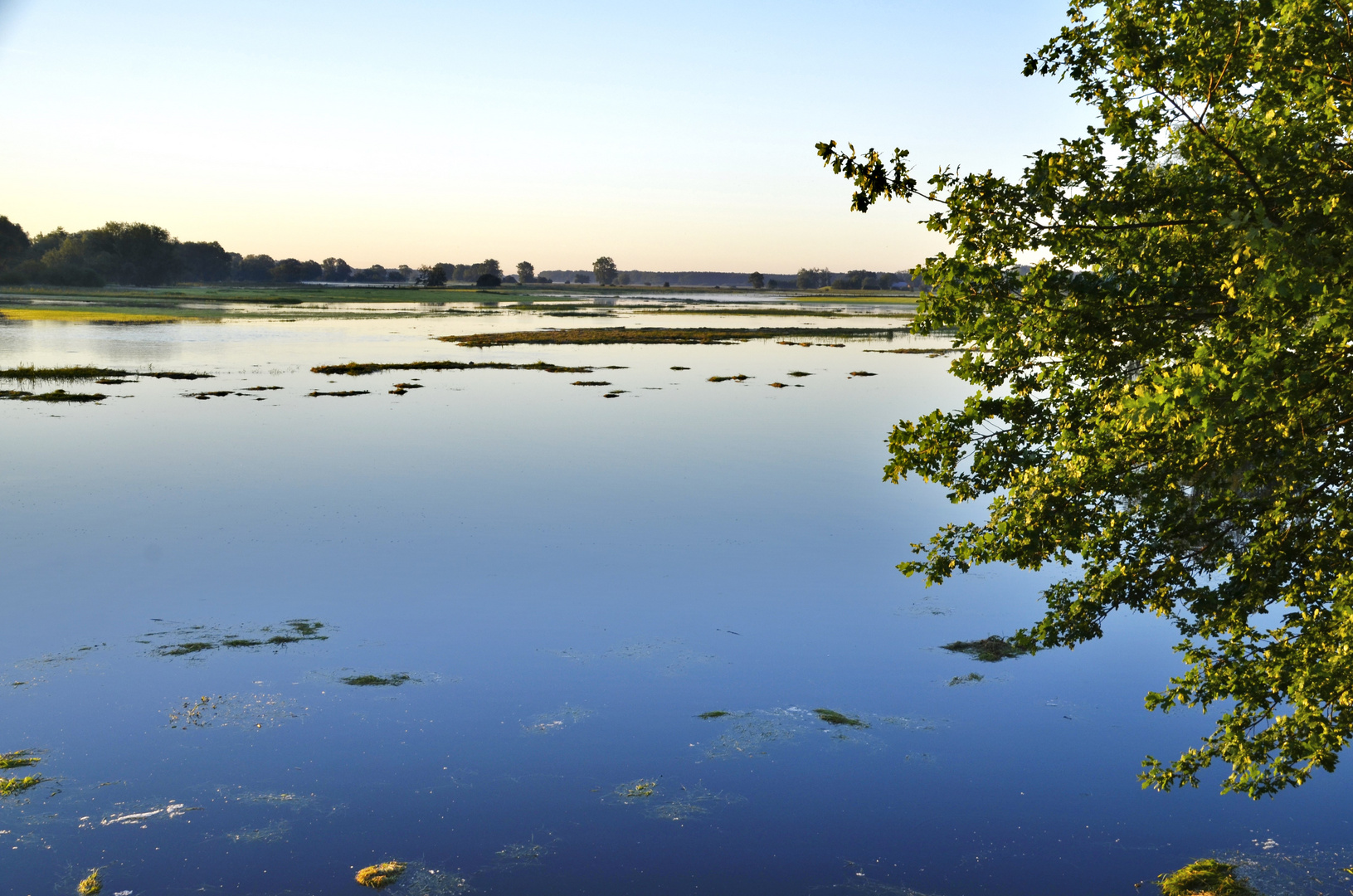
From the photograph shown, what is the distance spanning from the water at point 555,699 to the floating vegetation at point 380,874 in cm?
19

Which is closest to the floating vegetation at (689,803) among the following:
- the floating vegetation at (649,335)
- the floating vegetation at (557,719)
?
the floating vegetation at (557,719)

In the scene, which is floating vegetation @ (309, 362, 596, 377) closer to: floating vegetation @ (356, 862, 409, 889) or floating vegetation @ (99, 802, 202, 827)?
floating vegetation @ (99, 802, 202, 827)

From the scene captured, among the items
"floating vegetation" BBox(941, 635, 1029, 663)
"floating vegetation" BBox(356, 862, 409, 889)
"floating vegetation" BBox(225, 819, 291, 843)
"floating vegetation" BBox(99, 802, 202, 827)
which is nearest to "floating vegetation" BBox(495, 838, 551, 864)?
"floating vegetation" BBox(356, 862, 409, 889)

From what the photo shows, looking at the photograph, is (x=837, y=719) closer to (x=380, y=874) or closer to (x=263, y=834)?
(x=380, y=874)

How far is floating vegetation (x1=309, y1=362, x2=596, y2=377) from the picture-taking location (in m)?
77.6

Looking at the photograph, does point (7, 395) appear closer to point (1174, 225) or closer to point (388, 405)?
point (388, 405)

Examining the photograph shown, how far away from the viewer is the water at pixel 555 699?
47.3 feet

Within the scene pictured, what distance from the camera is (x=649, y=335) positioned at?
12162cm

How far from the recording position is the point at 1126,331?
49.0 ft

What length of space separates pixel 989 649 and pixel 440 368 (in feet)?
215

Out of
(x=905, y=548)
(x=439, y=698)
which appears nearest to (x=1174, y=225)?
(x=439, y=698)

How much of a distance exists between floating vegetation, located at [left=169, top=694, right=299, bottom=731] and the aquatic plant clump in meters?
2.09

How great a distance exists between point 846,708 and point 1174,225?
33.6ft

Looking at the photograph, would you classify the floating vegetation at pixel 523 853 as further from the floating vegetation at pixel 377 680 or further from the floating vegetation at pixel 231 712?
the floating vegetation at pixel 377 680
